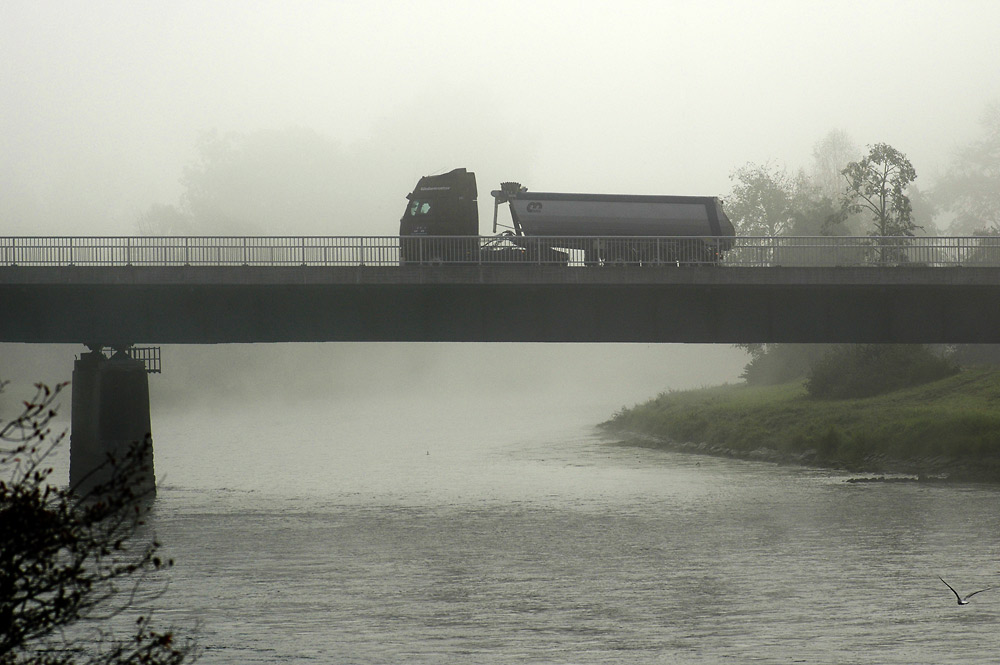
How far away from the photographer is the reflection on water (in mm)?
25516

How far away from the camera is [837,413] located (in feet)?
242

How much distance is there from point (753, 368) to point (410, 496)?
65989 mm

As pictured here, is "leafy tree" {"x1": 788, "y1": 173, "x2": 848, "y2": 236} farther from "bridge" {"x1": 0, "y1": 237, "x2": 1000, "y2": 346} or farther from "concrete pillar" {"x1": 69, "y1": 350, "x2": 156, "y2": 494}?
"concrete pillar" {"x1": 69, "y1": 350, "x2": 156, "y2": 494}

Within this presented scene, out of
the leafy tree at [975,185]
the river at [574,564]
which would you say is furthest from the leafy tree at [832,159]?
the river at [574,564]

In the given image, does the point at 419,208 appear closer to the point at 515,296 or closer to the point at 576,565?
the point at 515,296

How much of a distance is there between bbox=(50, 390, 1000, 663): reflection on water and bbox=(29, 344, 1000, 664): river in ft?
0.33

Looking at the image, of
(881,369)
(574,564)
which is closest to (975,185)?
(881,369)

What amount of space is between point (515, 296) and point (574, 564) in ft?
53.7

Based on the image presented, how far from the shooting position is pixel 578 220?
55469 mm

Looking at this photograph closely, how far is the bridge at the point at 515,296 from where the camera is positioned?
48031 mm

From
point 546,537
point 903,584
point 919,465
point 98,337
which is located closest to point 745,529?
point 546,537

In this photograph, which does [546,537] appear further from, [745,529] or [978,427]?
[978,427]

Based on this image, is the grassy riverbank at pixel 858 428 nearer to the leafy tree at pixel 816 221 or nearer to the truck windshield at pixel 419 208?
the leafy tree at pixel 816 221

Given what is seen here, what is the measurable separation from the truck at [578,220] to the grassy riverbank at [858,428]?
15031mm
